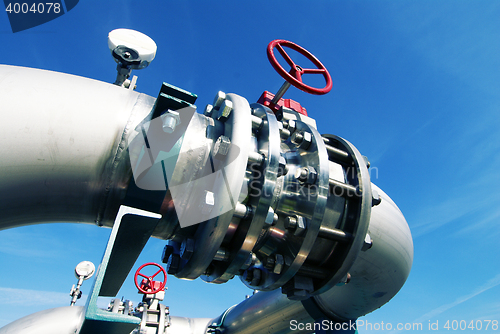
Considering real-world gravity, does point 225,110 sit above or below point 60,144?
above

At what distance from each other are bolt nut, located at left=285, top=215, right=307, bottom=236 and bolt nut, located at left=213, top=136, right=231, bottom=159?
0.39 meters

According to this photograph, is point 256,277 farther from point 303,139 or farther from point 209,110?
point 209,110

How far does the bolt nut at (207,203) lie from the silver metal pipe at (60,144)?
287mm

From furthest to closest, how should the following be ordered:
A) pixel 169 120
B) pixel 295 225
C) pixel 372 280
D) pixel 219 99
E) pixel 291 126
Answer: pixel 372 280 → pixel 291 126 → pixel 219 99 → pixel 295 225 → pixel 169 120

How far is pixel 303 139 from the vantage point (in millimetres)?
1429

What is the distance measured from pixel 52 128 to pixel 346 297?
1.79m

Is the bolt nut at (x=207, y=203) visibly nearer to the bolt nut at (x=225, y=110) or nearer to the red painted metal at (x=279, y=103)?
the bolt nut at (x=225, y=110)

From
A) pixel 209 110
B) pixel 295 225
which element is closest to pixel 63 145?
pixel 209 110

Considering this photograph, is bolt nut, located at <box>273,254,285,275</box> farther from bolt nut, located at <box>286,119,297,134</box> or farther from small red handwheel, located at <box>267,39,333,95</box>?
small red handwheel, located at <box>267,39,333,95</box>

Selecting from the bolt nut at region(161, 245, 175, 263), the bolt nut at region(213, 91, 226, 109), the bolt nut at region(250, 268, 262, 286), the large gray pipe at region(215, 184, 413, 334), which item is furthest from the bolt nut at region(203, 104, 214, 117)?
the large gray pipe at region(215, 184, 413, 334)

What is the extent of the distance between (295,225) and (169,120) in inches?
26.1

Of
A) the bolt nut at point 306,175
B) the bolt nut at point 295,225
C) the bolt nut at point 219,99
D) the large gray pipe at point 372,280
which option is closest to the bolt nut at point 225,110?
the bolt nut at point 219,99

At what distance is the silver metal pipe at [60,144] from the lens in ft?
3.23

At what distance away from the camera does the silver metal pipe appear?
98 cm
